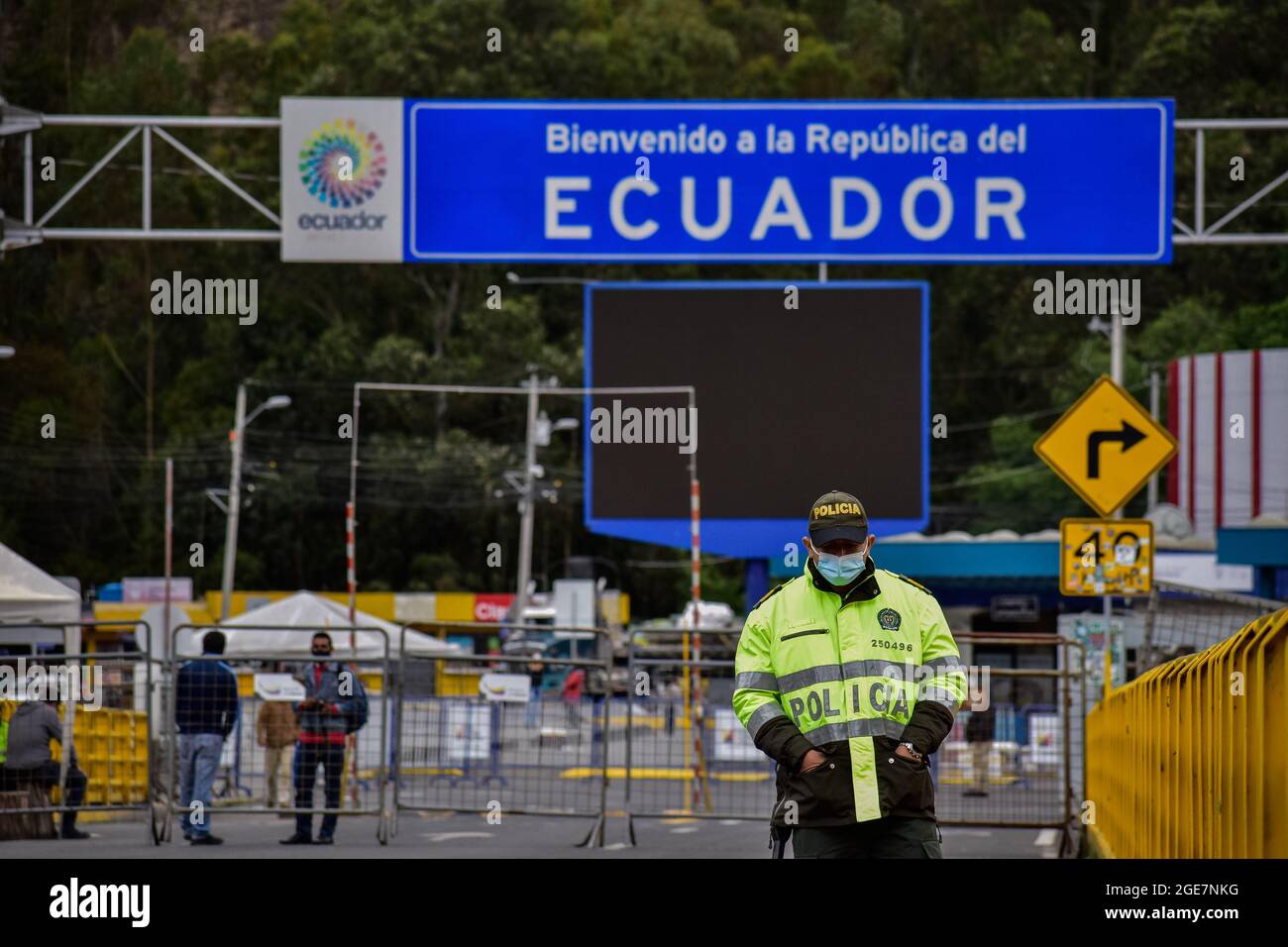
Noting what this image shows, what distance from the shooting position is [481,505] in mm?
66938

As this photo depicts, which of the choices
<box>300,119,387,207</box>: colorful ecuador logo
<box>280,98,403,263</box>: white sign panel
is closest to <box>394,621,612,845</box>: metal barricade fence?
<box>280,98,403,263</box>: white sign panel

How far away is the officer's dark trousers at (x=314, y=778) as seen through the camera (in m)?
16.1

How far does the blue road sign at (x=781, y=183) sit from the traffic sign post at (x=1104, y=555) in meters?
4.53

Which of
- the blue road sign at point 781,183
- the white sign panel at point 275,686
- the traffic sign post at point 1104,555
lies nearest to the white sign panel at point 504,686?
the white sign panel at point 275,686

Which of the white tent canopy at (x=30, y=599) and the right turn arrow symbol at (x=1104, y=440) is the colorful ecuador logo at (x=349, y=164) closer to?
the white tent canopy at (x=30, y=599)

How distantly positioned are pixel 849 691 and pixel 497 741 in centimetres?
1004

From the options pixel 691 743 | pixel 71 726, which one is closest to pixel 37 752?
pixel 71 726

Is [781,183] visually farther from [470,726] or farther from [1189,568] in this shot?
[1189,568]

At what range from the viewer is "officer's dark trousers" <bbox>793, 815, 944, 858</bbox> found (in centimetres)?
709

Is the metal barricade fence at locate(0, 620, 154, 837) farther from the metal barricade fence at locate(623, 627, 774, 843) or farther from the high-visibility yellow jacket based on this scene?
the high-visibility yellow jacket

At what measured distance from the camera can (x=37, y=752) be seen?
16.6m

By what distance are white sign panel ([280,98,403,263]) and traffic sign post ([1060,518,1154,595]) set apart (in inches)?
272

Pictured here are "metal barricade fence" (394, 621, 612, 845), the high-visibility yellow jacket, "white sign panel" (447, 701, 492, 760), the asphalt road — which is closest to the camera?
the high-visibility yellow jacket
